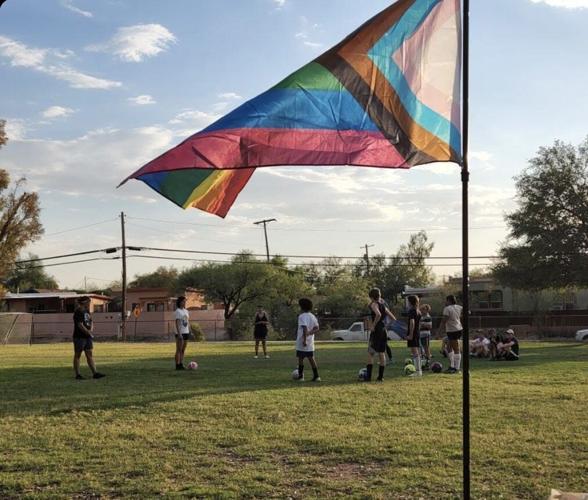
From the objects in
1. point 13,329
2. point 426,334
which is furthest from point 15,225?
point 426,334

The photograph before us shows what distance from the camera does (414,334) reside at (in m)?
14.4

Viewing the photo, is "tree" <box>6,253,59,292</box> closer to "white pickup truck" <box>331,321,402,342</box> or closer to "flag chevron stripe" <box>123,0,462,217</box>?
"white pickup truck" <box>331,321,402,342</box>

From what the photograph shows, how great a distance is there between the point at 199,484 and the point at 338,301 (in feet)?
204

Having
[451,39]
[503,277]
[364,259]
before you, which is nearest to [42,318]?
[503,277]

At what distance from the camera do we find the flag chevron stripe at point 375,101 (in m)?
5.40

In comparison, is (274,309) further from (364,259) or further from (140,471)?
(140,471)

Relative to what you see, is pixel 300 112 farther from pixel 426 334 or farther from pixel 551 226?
pixel 551 226

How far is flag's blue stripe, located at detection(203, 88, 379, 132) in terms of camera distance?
5340 millimetres

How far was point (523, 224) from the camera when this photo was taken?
129 ft

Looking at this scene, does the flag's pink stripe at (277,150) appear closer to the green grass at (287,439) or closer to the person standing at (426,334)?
the green grass at (287,439)

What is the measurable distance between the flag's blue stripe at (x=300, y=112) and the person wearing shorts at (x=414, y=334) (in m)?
9.48

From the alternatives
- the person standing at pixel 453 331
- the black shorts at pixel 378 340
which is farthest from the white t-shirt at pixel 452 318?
the black shorts at pixel 378 340

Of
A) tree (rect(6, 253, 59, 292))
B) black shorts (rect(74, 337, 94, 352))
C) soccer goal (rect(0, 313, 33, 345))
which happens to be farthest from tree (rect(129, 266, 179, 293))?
black shorts (rect(74, 337, 94, 352))

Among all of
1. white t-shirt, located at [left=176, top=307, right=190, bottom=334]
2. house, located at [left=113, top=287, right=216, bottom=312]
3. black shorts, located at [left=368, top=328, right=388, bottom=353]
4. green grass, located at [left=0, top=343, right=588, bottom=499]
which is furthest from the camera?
house, located at [left=113, top=287, right=216, bottom=312]
